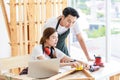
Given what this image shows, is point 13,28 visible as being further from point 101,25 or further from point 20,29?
point 101,25

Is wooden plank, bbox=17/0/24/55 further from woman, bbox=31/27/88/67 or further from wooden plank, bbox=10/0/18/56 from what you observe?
woman, bbox=31/27/88/67

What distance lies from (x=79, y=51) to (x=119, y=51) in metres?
0.74

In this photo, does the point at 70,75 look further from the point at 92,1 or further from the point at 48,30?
the point at 92,1

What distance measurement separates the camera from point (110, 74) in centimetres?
252

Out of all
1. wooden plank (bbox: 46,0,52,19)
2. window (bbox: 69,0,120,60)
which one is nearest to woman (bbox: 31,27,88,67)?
wooden plank (bbox: 46,0,52,19)

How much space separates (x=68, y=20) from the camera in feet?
9.41

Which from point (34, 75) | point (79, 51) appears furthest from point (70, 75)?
point (79, 51)

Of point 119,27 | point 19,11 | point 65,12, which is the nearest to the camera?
point 65,12

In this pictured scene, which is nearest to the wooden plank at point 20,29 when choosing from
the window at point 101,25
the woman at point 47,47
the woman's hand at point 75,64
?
the woman at point 47,47

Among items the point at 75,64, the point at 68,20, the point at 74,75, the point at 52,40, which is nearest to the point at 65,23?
the point at 68,20

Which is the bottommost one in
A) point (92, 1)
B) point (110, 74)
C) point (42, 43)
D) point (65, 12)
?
point (110, 74)

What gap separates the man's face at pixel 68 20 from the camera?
2.84m

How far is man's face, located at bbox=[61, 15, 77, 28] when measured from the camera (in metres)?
2.84

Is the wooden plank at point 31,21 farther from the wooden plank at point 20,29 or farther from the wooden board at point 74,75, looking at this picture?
the wooden board at point 74,75
